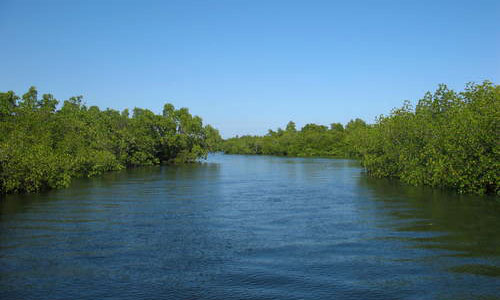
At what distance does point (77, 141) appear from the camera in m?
46.7

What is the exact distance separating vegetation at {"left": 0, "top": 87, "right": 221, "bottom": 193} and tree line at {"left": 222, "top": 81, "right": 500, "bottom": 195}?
2978cm

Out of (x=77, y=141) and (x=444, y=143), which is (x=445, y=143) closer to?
(x=444, y=143)

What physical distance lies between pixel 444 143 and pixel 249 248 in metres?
22.5

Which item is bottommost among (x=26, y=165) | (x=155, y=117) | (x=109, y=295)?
(x=109, y=295)

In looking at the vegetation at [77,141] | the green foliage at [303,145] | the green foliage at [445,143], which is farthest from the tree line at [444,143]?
the green foliage at [303,145]

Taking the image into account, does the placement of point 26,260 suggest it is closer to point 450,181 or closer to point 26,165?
point 26,165

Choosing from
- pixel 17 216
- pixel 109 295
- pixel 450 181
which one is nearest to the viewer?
pixel 109 295

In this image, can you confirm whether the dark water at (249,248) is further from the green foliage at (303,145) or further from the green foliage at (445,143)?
the green foliage at (303,145)

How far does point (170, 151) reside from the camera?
8206 cm

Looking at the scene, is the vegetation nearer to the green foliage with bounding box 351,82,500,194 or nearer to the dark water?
the dark water

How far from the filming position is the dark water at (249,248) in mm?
11055

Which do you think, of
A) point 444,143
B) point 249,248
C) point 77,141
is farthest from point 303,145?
point 249,248

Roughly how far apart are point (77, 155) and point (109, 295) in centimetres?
3659

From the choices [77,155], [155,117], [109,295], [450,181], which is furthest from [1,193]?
[155,117]
